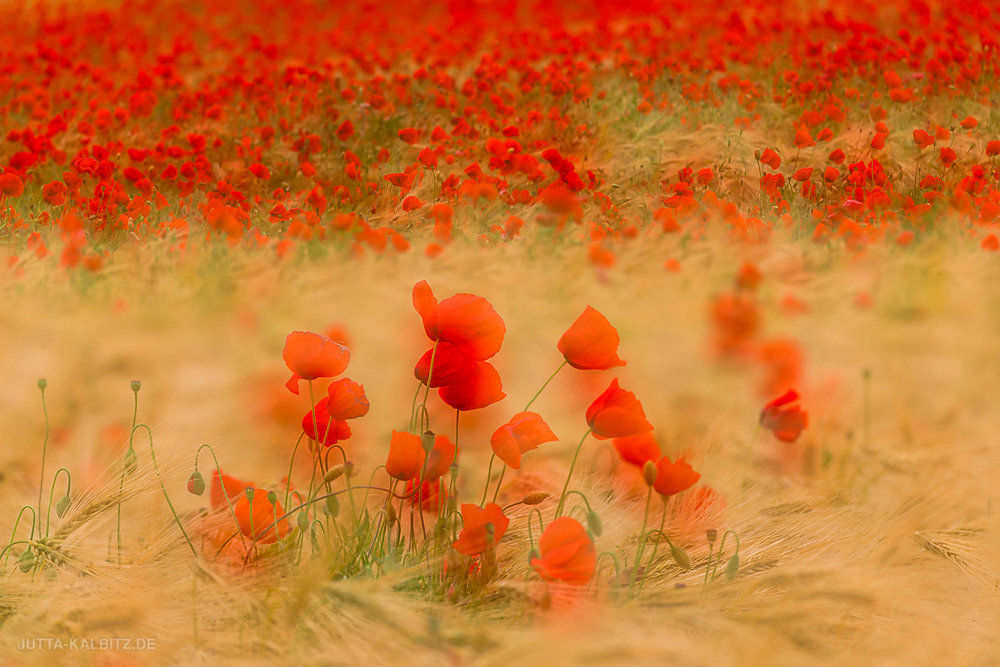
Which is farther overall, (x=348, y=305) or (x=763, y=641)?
(x=348, y=305)

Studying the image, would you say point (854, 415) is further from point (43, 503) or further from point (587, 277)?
point (43, 503)

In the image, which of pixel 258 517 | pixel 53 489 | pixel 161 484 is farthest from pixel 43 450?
pixel 258 517

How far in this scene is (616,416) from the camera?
1.25m

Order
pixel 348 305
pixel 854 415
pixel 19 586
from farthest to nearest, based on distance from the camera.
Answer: pixel 348 305, pixel 854 415, pixel 19 586

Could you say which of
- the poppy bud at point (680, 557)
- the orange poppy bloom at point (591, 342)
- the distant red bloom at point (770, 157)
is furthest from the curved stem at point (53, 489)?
the distant red bloom at point (770, 157)

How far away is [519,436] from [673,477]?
205 millimetres

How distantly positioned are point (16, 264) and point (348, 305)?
0.84 metres

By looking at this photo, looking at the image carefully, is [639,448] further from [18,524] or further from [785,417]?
[18,524]

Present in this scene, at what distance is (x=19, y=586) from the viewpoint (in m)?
1.33

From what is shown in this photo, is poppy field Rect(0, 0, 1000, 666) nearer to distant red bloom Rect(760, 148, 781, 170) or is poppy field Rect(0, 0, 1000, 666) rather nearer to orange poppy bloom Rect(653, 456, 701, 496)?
orange poppy bloom Rect(653, 456, 701, 496)

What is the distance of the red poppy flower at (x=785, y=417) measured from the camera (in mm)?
1360

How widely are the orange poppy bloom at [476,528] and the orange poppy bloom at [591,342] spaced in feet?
0.73

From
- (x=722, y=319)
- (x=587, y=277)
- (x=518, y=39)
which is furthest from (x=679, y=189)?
(x=518, y=39)

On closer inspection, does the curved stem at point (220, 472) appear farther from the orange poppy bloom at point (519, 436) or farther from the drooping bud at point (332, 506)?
the orange poppy bloom at point (519, 436)
